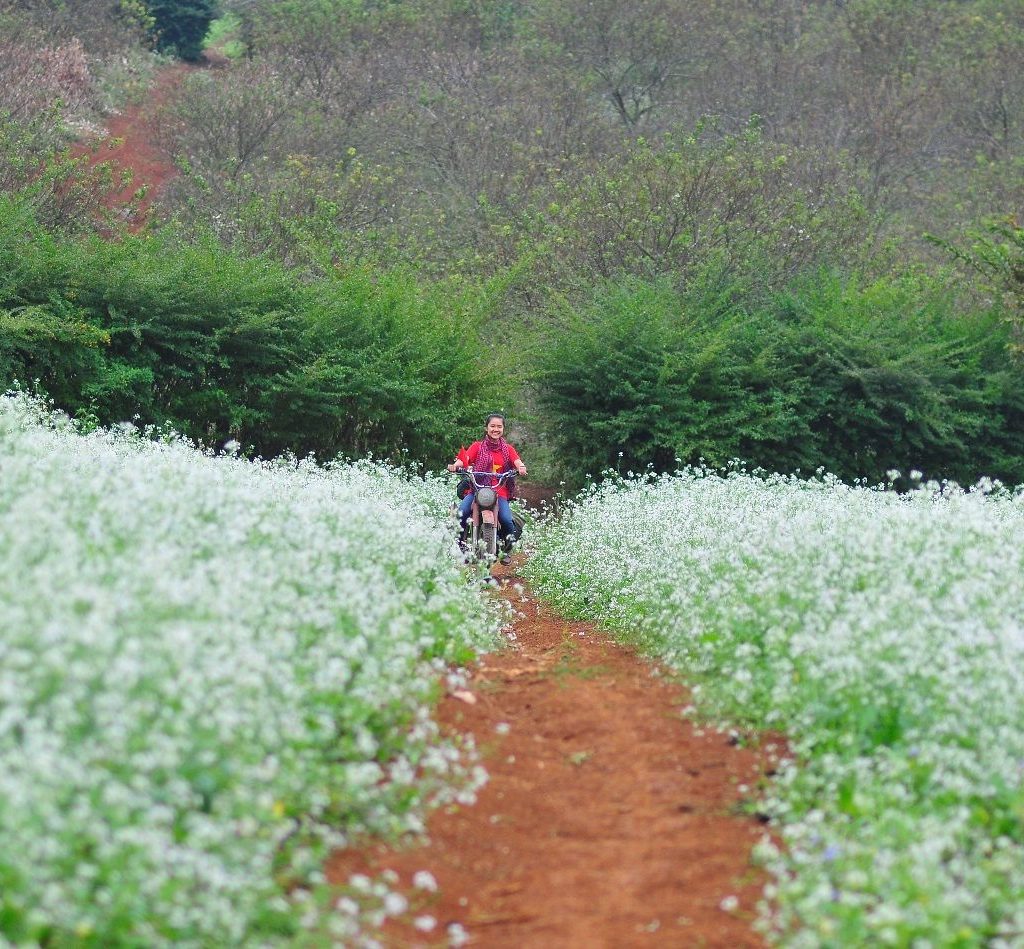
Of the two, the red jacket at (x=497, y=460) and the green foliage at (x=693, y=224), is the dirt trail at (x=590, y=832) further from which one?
the green foliage at (x=693, y=224)

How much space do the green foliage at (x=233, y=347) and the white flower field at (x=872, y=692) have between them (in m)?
9.66

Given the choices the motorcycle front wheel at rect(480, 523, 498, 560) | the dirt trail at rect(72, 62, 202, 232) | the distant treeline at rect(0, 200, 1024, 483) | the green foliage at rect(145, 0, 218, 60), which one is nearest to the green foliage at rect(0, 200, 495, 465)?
the distant treeline at rect(0, 200, 1024, 483)

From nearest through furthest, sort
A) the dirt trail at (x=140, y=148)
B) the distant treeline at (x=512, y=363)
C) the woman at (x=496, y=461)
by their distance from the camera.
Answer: the woman at (x=496, y=461), the distant treeline at (x=512, y=363), the dirt trail at (x=140, y=148)

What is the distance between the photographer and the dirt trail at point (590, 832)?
20.1ft

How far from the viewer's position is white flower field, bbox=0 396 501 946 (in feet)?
16.1

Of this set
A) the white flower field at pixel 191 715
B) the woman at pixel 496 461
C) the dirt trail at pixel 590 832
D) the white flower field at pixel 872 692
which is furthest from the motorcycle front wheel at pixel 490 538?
the white flower field at pixel 191 715

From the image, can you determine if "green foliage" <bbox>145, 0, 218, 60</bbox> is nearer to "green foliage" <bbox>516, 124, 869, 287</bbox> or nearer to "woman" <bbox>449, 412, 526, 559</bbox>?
"green foliage" <bbox>516, 124, 869, 287</bbox>

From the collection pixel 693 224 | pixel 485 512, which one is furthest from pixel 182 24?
pixel 485 512

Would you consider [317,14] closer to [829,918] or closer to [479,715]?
[479,715]

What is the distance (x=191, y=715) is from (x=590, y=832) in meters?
2.47

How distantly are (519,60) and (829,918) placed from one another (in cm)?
4180

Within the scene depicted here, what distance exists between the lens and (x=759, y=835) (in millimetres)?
7094

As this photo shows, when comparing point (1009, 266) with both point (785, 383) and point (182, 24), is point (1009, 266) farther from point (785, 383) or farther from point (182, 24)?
point (182, 24)

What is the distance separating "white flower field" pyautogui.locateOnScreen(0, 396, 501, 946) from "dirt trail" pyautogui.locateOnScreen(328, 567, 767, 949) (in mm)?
295
